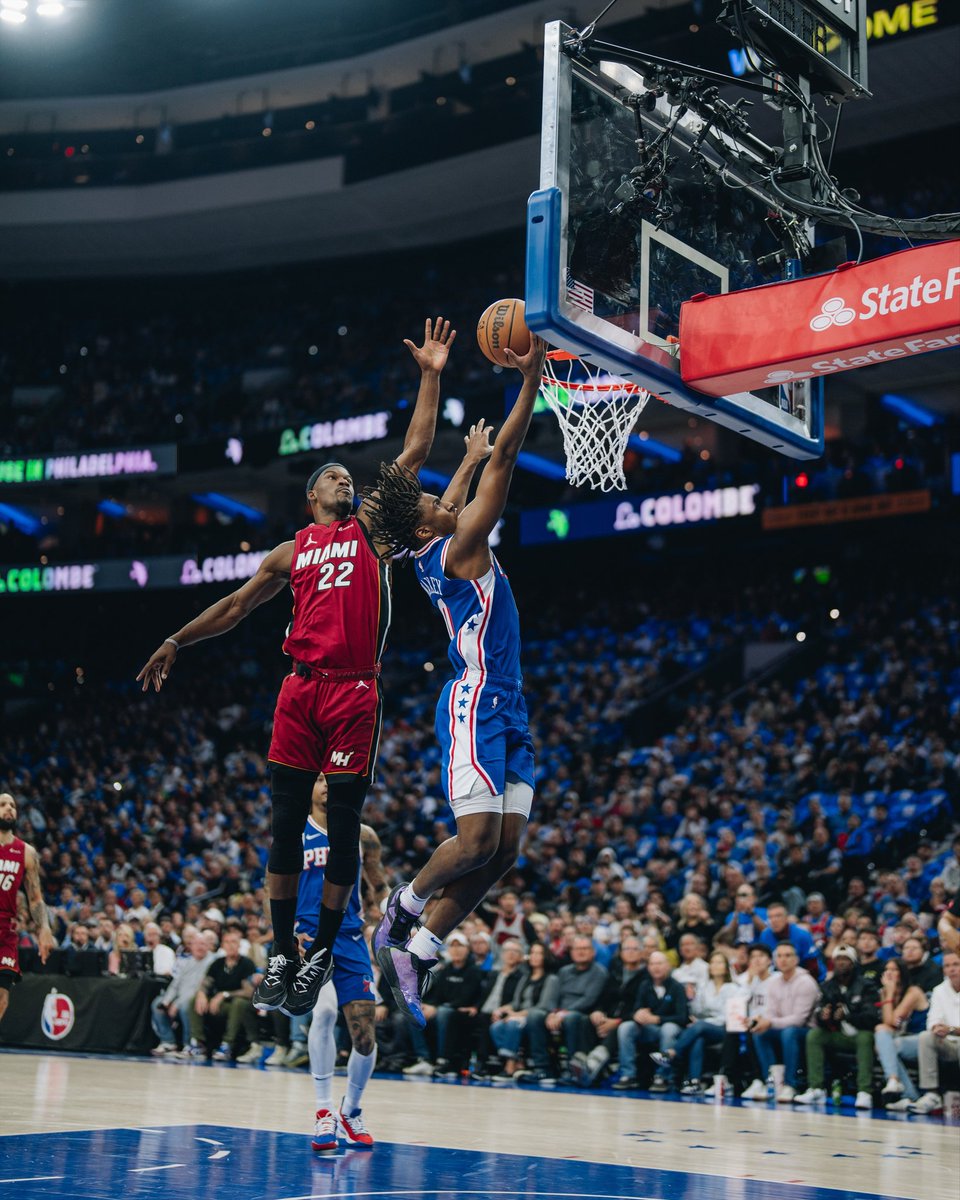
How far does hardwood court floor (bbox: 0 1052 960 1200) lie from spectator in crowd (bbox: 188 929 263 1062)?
251cm

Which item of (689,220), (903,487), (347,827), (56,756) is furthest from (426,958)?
(56,756)

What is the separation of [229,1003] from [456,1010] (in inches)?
106

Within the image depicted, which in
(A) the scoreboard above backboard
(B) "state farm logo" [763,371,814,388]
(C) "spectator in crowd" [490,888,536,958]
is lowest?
(C) "spectator in crowd" [490,888,536,958]

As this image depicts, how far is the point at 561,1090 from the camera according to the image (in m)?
12.2

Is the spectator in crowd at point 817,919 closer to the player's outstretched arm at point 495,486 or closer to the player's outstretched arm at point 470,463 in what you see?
the player's outstretched arm at point 470,463

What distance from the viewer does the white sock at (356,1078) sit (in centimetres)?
787

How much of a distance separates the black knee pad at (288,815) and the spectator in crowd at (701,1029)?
22.8 ft

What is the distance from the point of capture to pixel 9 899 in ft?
33.8

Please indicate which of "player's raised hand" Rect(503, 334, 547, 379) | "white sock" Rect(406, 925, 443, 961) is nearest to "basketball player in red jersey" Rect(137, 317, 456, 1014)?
"white sock" Rect(406, 925, 443, 961)

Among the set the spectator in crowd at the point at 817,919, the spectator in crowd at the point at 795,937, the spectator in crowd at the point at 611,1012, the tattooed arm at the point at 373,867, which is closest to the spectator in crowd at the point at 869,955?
the spectator in crowd at the point at 795,937

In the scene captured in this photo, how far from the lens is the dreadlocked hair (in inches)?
235

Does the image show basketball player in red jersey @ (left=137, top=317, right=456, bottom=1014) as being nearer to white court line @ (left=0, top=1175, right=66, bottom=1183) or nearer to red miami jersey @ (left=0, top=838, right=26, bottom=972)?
white court line @ (left=0, top=1175, right=66, bottom=1183)

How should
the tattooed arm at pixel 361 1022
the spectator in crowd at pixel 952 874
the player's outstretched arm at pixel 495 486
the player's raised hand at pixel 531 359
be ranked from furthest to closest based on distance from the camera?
the spectator in crowd at pixel 952 874 → the tattooed arm at pixel 361 1022 → the player's raised hand at pixel 531 359 → the player's outstretched arm at pixel 495 486

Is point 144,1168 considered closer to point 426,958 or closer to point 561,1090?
point 426,958
